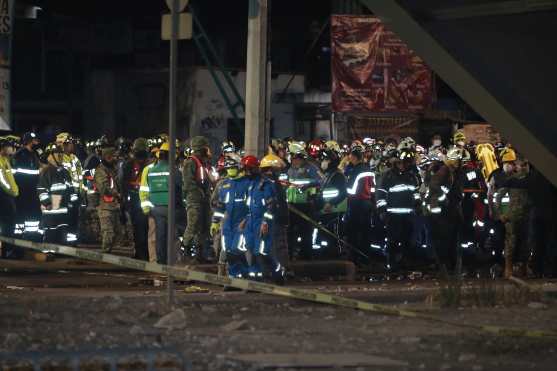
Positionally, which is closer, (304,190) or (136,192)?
(136,192)

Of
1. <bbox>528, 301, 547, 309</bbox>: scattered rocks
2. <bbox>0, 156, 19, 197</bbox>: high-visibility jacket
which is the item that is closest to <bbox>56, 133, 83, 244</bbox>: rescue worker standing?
<bbox>0, 156, 19, 197</bbox>: high-visibility jacket

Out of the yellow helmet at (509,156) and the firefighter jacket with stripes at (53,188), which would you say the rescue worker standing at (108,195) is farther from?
the yellow helmet at (509,156)

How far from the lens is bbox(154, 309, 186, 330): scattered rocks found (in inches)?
509

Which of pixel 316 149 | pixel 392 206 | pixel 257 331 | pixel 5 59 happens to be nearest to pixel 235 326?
pixel 257 331

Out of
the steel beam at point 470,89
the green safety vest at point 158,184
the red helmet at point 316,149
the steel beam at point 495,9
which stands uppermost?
the steel beam at point 495,9

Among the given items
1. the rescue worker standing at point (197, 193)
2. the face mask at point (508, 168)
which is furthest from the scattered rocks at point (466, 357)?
the face mask at point (508, 168)

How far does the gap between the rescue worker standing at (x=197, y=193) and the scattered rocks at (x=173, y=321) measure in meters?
7.35

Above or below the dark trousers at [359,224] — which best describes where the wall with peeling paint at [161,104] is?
→ above

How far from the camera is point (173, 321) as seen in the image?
514 inches

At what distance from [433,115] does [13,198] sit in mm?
22704

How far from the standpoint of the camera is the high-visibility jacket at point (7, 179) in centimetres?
2148

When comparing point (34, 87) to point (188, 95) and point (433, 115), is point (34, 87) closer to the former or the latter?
point (188, 95)

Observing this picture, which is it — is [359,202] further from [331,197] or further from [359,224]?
[331,197]

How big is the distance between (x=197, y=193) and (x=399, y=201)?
340 cm
